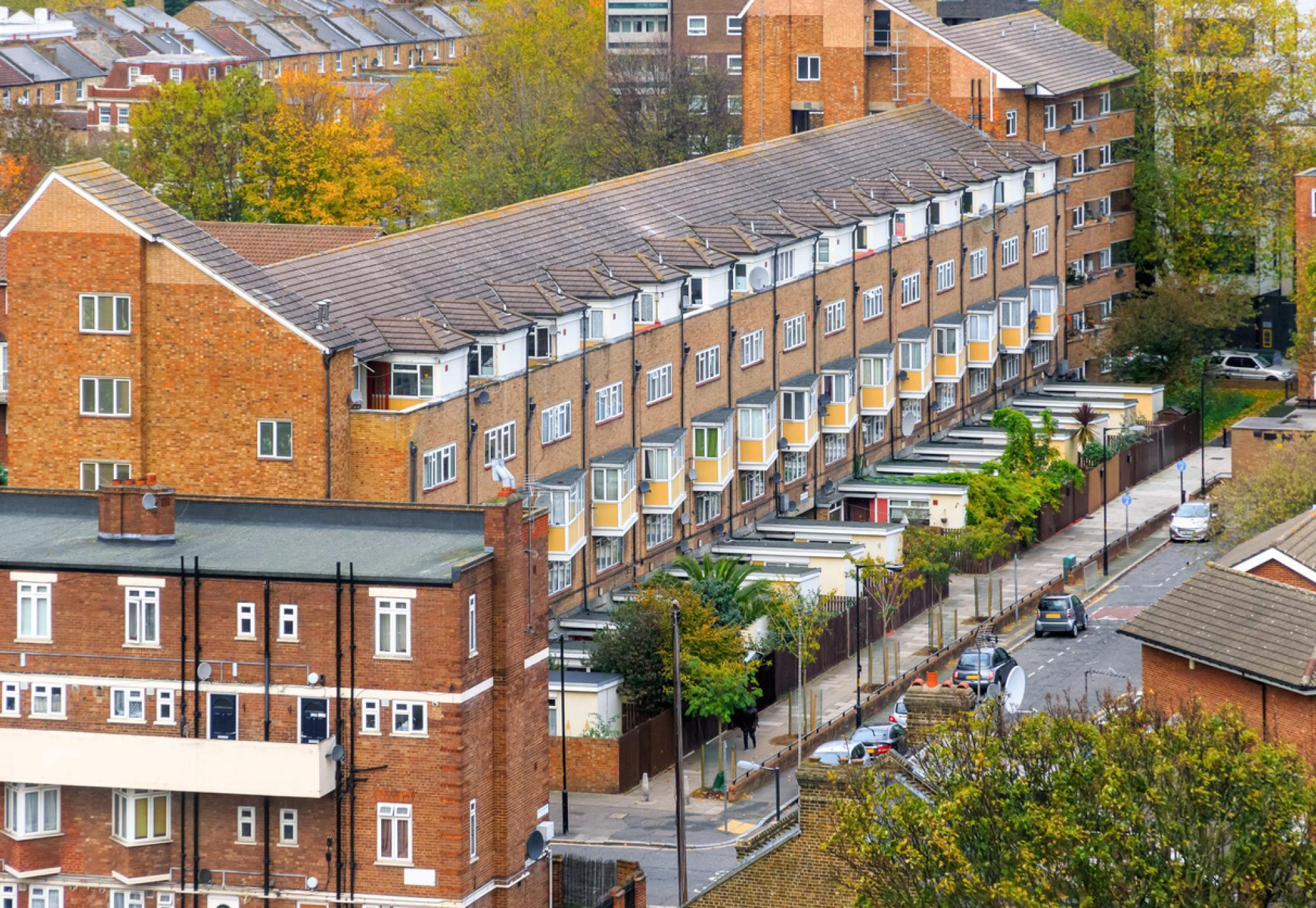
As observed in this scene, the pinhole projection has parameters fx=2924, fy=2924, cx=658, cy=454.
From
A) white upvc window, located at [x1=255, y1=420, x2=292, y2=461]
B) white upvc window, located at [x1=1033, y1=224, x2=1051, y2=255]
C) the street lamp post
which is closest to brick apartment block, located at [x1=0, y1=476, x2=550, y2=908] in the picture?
the street lamp post

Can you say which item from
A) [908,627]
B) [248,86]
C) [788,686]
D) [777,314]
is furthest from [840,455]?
[248,86]

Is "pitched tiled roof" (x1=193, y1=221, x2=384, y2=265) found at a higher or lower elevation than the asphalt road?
higher

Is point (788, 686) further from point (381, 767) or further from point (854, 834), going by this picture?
point (854, 834)

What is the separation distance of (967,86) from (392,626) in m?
73.9

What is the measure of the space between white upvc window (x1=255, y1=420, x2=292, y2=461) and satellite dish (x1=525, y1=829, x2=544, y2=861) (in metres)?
19.8

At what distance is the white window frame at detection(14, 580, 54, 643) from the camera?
207ft

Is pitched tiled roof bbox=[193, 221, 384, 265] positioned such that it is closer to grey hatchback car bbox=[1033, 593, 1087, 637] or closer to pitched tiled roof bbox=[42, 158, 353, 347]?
pitched tiled roof bbox=[42, 158, 353, 347]

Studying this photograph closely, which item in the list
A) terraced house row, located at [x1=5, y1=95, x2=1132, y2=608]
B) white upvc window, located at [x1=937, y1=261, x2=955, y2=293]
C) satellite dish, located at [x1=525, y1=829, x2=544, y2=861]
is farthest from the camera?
white upvc window, located at [x1=937, y1=261, x2=955, y2=293]

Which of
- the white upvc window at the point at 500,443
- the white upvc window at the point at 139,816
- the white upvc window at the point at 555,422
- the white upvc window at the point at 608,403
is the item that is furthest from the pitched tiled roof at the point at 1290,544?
the white upvc window at the point at 608,403

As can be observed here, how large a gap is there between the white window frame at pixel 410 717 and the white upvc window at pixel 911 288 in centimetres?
5685

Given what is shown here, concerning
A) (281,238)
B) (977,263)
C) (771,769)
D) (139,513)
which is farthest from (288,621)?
(977,263)

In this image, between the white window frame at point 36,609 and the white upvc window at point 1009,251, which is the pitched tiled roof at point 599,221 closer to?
the white upvc window at point 1009,251

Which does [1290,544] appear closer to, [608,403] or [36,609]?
[36,609]

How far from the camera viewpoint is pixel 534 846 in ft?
210
